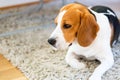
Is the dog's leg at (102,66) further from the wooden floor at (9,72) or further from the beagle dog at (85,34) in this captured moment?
the wooden floor at (9,72)

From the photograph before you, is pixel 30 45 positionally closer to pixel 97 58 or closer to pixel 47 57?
pixel 47 57

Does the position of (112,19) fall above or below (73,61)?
above

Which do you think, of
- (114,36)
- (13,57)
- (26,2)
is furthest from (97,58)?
(26,2)

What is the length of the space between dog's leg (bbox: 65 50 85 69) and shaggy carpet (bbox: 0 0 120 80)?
0.09ft

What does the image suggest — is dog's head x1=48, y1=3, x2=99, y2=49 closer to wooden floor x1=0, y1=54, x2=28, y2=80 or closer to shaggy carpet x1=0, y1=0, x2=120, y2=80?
shaggy carpet x1=0, y1=0, x2=120, y2=80

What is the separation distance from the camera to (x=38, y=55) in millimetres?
1888

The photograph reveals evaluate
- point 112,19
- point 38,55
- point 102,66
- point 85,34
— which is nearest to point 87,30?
point 85,34

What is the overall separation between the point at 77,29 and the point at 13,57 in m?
0.64

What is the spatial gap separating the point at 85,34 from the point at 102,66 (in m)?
0.26

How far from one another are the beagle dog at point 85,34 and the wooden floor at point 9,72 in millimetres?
348

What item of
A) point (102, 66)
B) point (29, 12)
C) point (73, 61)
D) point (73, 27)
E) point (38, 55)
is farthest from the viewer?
point (29, 12)

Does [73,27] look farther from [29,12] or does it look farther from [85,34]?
[29,12]

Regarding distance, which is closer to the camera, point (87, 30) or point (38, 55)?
point (87, 30)

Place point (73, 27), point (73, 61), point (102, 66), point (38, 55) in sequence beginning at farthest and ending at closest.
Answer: point (38, 55) → point (73, 61) → point (102, 66) → point (73, 27)
